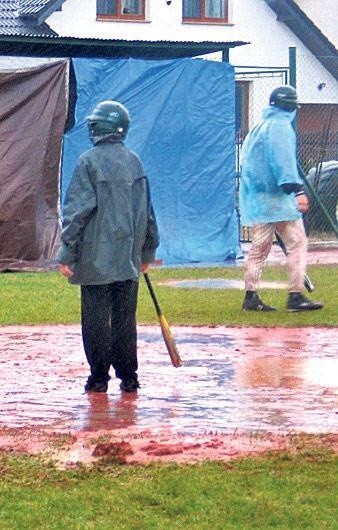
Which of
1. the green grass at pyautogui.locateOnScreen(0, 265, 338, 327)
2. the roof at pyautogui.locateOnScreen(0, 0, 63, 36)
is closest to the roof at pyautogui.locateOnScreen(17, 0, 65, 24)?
the roof at pyautogui.locateOnScreen(0, 0, 63, 36)

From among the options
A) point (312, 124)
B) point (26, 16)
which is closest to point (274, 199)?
point (26, 16)

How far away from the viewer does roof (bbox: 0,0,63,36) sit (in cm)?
3063

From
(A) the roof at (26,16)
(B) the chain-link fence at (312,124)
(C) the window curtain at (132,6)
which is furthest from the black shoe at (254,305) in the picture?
(C) the window curtain at (132,6)

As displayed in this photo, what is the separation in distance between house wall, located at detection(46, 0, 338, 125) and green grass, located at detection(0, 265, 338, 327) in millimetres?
20837

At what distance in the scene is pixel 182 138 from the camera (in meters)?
19.2

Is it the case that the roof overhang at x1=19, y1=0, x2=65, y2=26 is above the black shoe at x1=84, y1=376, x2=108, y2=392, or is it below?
above

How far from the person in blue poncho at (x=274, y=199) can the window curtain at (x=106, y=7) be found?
974 inches

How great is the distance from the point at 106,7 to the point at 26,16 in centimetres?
645

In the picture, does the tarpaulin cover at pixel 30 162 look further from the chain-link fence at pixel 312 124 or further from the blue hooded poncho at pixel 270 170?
the blue hooded poncho at pixel 270 170

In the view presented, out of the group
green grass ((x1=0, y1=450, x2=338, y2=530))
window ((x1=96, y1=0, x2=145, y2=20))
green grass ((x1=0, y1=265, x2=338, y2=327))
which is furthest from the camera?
window ((x1=96, y1=0, x2=145, y2=20))

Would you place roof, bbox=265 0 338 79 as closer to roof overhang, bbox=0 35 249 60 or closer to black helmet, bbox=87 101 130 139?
roof overhang, bbox=0 35 249 60

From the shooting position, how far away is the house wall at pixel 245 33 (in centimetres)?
3806

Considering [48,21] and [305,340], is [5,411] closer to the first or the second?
[305,340]

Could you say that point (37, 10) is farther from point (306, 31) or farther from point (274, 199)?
point (274, 199)
